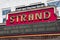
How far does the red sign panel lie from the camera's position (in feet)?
47.6

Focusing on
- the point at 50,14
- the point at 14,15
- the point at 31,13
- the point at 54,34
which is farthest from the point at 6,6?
the point at 54,34

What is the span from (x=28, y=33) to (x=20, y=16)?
208 centimetres

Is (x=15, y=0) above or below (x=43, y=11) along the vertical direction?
above

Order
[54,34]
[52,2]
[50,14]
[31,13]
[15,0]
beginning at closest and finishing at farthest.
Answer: [54,34] < [50,14] < [31,13] < [52,2] < [15,0]

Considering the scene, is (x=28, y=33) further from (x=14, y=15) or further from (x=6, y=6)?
(x=6, y=6)

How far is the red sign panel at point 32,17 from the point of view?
14523 mm

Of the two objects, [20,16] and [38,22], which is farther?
[20,16]

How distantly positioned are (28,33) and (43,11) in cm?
201

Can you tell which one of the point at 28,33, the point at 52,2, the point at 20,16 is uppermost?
the point at 52,2

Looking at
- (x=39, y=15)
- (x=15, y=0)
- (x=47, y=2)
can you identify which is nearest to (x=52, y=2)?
(x=47, y=2)

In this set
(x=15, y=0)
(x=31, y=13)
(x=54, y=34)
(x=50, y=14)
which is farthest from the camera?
(x=15, y=0)

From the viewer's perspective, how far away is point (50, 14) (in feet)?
47.6

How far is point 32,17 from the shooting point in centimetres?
1544

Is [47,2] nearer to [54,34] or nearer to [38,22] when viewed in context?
[38,22]
